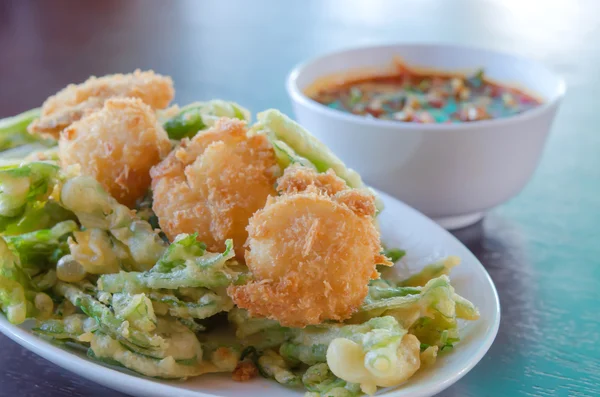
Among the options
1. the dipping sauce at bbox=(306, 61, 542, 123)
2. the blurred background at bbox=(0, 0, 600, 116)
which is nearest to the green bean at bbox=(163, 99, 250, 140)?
the dipping sauce at bbox=(306, 61, 542, 123)

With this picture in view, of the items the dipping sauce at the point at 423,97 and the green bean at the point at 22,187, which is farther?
the dipping sauce at the point at 423,97

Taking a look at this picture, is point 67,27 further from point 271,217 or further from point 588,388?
point 588,388

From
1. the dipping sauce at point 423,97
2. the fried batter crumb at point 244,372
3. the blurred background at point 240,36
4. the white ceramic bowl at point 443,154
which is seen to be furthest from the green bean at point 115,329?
the blurred background at point 240,36

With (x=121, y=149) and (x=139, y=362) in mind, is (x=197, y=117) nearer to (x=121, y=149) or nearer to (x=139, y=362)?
(x=121, y=149)

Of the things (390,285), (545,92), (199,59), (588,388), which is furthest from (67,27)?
(588,388)

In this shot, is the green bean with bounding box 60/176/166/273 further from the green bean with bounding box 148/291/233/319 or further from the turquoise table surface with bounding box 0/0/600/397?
the turquoise table surface with bounding box 0/0/600/397

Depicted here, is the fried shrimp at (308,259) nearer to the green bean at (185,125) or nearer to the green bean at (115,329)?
the green bean at (115,329)
